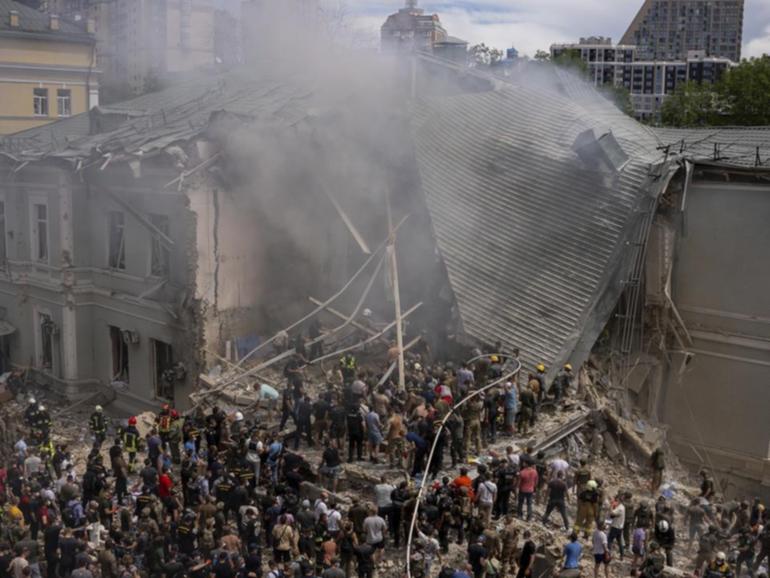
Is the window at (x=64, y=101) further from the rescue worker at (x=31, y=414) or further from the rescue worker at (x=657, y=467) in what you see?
the rescue worker at (x=657, y=467)

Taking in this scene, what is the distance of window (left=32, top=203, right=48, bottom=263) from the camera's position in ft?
81.2

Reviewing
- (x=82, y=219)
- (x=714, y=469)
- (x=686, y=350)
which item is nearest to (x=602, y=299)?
(x=686, y=350)

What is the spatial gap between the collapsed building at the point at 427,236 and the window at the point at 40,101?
1529 cm

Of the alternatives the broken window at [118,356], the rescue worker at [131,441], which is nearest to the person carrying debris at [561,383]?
the rescue worker at [131,441]

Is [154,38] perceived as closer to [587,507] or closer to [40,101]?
[40,101]

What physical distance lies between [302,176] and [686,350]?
9.38 m

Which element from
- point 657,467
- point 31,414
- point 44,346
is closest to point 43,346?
point 44,346

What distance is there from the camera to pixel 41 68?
3866 cm

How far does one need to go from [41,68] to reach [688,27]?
121m

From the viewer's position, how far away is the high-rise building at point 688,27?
448ft

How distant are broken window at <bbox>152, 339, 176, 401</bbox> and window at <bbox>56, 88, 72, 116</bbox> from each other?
21781mm

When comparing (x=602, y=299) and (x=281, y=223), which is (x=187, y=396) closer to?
(x=281, y=223)

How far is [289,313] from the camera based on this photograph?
69.8 feet

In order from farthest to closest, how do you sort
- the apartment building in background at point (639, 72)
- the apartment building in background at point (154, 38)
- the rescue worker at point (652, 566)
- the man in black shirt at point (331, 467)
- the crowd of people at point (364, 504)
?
the apartment building in background at point (639, 72) → the apartment building in background at point (154, 38) → the man in black shirt at point (331, 467) → the crowd of people at point (364, 504) → the rescue worker at point (652, 566)
